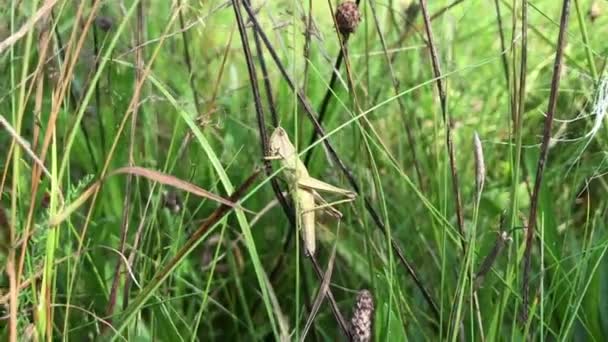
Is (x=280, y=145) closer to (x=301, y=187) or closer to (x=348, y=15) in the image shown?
(x=301, y=187)

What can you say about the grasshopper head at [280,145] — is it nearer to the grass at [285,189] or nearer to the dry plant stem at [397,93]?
the grass at [285,189]

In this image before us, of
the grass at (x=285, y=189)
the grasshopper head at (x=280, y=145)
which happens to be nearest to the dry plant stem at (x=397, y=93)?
the grass at (x=285, y=189)

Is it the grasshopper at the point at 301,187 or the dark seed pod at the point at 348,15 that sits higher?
the dark seed pod at the point at 348,15

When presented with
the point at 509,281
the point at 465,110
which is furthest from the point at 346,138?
the point at 509,281

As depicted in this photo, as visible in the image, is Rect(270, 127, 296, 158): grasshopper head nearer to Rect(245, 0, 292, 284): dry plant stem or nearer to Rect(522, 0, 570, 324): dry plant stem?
Rect(245, 0, 292, 284): dry plant stem

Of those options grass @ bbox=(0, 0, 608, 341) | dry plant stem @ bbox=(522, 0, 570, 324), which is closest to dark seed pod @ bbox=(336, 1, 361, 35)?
grass @ bbox=(0, 0, 608, 341)
